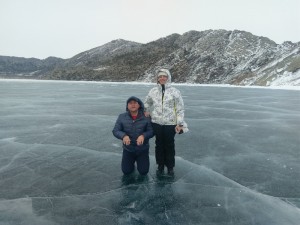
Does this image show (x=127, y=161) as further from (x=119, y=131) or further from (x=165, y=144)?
(x=165, y=144)

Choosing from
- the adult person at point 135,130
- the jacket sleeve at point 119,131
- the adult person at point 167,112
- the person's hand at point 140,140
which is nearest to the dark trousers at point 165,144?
the adult person at point 167,112

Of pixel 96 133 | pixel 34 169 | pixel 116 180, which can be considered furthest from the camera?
pixel 96 133

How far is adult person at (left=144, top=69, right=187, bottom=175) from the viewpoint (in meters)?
6.41

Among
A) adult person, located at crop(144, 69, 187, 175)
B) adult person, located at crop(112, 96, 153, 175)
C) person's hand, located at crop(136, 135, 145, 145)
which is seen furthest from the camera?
adult person, located at crop(144, 69, 187, 175)

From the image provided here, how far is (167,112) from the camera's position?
6.45 meters

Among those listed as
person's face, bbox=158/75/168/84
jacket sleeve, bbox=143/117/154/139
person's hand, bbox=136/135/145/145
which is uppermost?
person's face, bbox=158/75/168/84

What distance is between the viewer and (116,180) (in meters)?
6.29

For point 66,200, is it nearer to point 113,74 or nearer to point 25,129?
point 25,129

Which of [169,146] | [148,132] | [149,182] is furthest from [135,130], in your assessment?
[149,182]

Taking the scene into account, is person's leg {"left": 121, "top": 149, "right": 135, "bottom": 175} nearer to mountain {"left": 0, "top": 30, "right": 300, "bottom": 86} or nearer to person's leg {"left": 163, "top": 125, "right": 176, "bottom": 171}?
person's leg {"left": 163, "top": 125, "right": 176, "bottom": 171}

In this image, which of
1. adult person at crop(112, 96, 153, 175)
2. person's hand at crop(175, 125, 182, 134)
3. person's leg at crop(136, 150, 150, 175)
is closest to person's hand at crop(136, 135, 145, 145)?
adult person at crop(112, 96, 153, 175)

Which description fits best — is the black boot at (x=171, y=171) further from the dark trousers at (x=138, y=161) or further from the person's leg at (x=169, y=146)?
the dark trousers at (x=138, y=161)

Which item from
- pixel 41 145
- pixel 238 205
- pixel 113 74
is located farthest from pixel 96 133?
pixel 113 74

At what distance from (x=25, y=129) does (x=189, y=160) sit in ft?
20.3
